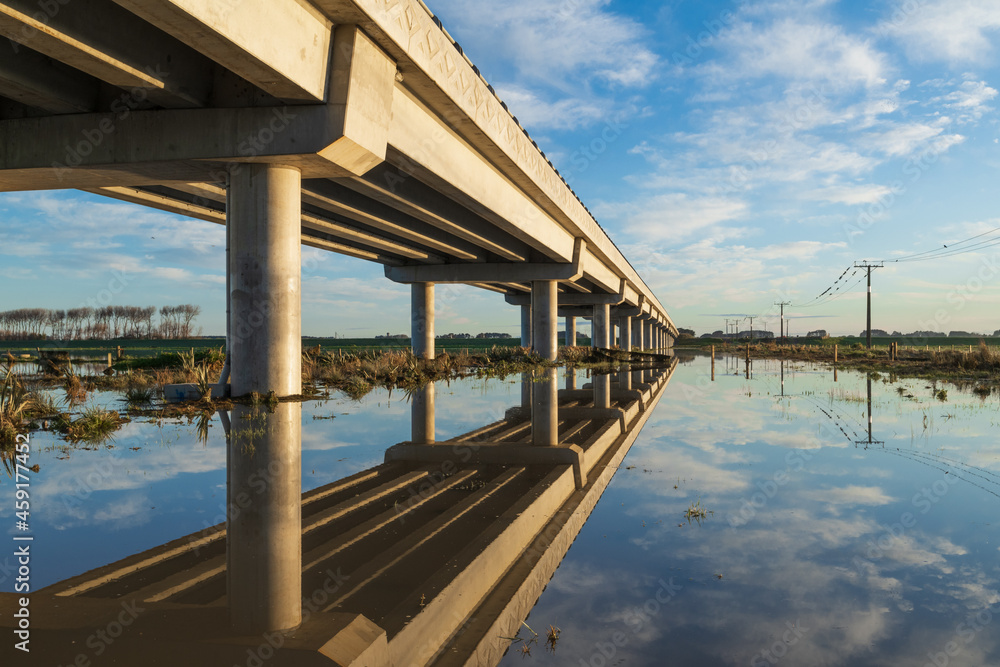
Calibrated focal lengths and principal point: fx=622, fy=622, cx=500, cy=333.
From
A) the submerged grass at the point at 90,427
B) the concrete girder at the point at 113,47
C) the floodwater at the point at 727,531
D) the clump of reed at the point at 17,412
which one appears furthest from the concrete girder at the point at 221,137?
the floodwater at the point at 727,531

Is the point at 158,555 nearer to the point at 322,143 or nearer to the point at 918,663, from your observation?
the point at 918,663

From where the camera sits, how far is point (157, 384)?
16.4 meters

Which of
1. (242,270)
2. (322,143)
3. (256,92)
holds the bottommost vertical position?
(242,270)

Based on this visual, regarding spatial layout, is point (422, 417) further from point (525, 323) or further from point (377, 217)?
point (525, 323)

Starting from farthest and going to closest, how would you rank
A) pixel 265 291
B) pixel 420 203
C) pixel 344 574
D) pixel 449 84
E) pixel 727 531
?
pixel 420 203 → pixel 449 84 → pixel 265 291 → pixel 727 531 → pixel 344 574

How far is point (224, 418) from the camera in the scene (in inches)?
421

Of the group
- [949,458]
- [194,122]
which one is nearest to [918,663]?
[949,458]

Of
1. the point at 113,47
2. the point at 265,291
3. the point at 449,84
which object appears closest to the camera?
the point at 113,47

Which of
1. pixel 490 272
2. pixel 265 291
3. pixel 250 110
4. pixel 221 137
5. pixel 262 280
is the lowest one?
pixel 265 291

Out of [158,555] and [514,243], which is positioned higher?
[514,243]

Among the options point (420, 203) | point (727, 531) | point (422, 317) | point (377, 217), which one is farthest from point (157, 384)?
point (422, 317)

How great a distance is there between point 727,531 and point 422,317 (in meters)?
31.5

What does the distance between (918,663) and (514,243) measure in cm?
2798

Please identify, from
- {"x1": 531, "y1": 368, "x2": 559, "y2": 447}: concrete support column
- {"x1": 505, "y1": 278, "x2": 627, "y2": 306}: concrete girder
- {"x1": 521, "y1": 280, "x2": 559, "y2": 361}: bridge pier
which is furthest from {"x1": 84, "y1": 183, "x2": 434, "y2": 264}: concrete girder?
{"x1": 505, "y1": 278, "x2": 627, "y2": 306}: concrete girder
